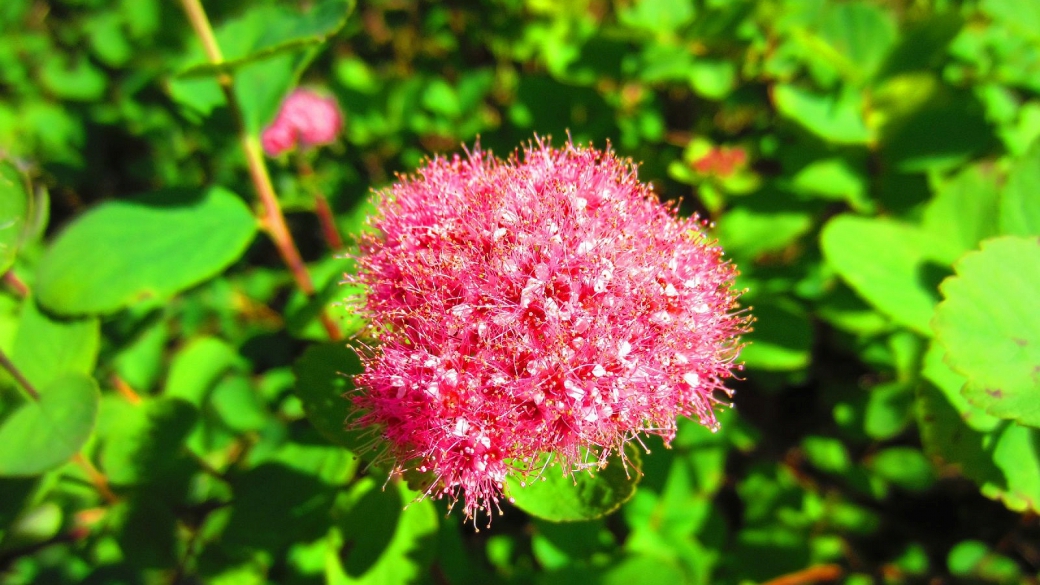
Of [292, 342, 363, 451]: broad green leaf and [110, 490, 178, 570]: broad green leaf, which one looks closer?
[292, 342, 363, 451]: broad green leaf

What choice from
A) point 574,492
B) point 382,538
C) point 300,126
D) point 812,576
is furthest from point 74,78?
point 812,576

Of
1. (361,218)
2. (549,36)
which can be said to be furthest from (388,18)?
(361,218)

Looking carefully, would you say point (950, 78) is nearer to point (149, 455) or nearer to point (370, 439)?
point (370, 439)

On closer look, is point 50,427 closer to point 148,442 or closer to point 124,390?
point 148,442

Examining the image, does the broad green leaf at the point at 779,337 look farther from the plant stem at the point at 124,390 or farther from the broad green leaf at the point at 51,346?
the plant stem at the point at 124,390

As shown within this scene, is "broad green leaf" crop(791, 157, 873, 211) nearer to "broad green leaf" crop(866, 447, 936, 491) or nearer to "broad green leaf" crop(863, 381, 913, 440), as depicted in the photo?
"broad green leaf" crop(863, 381, 913, 440)

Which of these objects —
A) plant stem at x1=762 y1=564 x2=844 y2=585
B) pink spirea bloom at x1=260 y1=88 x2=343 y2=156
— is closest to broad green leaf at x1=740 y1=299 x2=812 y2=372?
plant stem at x1=762 y1=564 x2=844 y2=585
